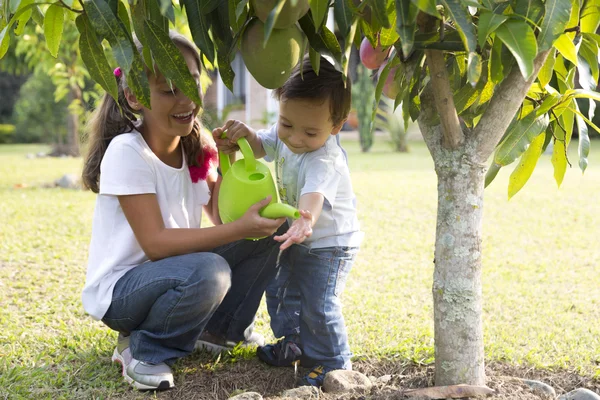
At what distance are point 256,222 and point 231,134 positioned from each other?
375mm

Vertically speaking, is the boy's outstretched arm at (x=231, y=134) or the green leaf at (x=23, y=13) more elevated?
the green leaf at (x=23, y=13)

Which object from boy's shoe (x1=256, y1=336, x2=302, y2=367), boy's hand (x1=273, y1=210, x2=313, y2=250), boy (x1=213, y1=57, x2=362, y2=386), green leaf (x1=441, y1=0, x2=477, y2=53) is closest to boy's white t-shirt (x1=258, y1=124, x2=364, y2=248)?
boy (x1=213, y1=57, x2=362, y2=386)

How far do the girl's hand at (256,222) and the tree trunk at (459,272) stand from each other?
486 millimetres

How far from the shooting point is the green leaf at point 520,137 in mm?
1779

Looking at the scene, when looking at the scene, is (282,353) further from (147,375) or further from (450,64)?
(450,64)

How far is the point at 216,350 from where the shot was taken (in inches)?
92.7

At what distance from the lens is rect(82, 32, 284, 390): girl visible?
2.06 m

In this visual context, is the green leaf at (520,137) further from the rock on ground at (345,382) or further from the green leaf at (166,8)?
the green leaf at (166,8)

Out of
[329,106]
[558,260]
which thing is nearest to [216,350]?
[329,106]

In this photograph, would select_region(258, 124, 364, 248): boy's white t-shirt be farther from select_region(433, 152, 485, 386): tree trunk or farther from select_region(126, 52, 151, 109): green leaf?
select_region(126, 52, 151, 109): green leaf

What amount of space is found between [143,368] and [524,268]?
7.80ft

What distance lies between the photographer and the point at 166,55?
53.9 inches

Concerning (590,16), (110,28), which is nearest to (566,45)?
(590,16)

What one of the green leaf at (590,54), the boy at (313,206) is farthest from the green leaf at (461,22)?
the boy at (313,206)
